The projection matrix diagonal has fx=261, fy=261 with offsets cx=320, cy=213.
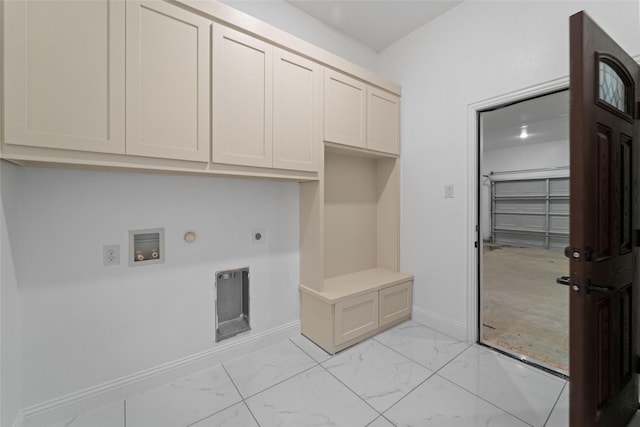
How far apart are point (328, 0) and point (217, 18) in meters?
1.21

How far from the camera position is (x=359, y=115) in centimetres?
244

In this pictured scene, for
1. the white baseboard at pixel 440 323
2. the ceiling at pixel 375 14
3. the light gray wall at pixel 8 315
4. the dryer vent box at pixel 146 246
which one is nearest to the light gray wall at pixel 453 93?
the white baseboard at pixel 440 323

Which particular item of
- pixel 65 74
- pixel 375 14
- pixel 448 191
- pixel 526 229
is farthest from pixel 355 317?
pixel 526 229

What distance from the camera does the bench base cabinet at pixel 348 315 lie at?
7.04 ft

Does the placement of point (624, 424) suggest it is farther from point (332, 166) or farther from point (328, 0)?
point (328, 0)

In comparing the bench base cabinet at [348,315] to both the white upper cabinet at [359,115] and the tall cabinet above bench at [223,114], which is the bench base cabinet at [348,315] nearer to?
the tall cabinet above bench at [223,114]

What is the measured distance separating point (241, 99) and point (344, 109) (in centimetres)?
95

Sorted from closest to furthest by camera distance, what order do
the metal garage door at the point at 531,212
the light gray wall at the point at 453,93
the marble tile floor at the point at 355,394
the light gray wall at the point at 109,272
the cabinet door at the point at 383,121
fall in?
the light gray wall at the point at 109,272
the marble tile floor at the point at 355,394
the light gray wall at the point at 453,93
the cabinet door at the point at 383,121
the metal garage door at the point at 531,212

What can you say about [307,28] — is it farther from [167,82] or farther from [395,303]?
[395,303]

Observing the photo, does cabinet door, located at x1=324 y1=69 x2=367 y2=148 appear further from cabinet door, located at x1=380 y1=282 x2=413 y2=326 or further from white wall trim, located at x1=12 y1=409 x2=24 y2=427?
white wall trim, located at x1=12 y1=409 x2=24 y2=427

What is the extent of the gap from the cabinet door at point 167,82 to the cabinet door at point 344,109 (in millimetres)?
970

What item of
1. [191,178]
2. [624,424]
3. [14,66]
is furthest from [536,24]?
[14,66]

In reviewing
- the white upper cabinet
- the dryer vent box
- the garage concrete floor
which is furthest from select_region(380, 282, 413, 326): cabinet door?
the dryer vent box

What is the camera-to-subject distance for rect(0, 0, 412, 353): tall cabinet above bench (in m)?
1.20
